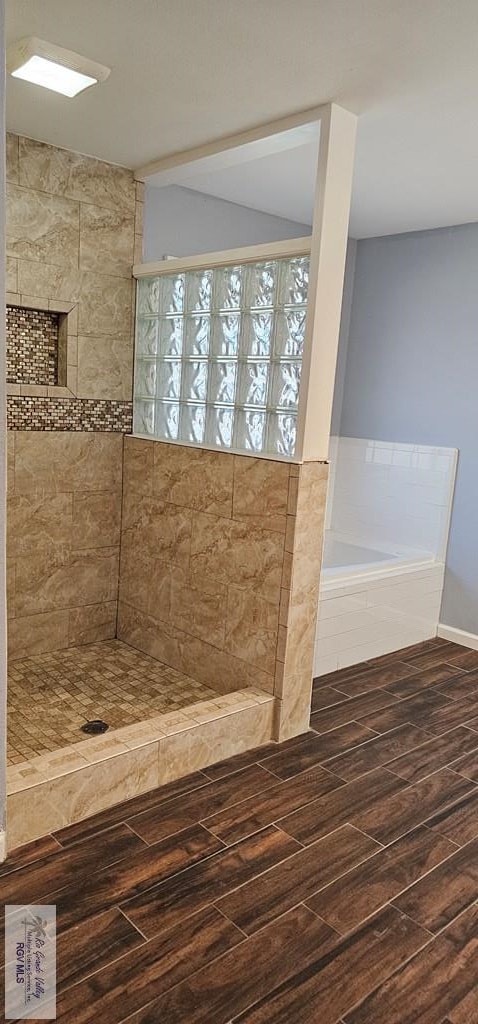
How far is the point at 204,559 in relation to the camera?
10.1 feet

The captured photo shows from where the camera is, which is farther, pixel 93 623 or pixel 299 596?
pixel 93 623

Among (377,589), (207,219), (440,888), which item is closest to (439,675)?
(377,589)

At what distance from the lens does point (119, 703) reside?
9.66ft

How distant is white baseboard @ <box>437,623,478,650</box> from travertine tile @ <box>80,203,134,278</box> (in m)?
2.64

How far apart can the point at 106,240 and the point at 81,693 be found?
2.07 metres

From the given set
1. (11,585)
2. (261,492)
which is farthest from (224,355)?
(11,585)

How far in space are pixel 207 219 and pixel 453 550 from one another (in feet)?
7.50

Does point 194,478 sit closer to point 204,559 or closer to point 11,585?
point 204,559

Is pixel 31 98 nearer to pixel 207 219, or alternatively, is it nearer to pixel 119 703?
pixel 207 219

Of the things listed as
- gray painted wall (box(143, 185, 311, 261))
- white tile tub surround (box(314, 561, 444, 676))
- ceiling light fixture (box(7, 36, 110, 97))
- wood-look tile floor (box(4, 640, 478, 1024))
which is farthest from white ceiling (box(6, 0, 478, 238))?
wood-look tile floor (box(4, 640, 478, 1024))

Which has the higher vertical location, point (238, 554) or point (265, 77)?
point (265, 77)

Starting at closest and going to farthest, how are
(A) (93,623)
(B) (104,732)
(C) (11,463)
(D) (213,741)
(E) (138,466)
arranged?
(D) (213,741), (B) (104,732), (C) (11,463), (E) (138,466), (A) (93,623)

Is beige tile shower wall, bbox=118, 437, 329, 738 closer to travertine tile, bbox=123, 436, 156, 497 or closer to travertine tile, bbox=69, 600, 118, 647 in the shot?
travertine tile, bbox=123, 436, 156, 497

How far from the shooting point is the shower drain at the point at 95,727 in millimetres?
2689
